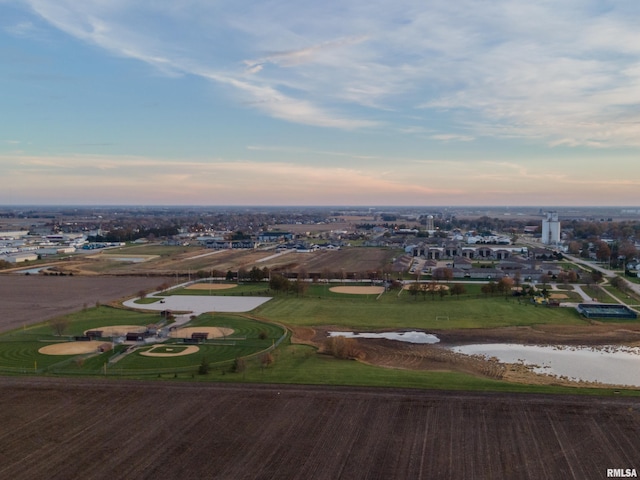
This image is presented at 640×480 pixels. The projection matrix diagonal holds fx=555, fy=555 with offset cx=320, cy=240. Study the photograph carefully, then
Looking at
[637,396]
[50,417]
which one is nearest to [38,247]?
[50,417]

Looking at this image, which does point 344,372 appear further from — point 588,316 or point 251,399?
point 588,316

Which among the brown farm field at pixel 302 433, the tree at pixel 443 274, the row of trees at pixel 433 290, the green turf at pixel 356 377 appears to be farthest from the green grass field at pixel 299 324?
the tree at pixel 443 274

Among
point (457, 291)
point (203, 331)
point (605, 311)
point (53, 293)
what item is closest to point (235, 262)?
point (53, 293)

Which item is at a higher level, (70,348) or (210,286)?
(70,348)

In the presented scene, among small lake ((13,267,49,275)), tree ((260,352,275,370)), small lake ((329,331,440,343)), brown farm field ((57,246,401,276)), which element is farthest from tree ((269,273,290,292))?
small lake ((13,267,49,275))

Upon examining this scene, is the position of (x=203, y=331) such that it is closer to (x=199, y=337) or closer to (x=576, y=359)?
(x=199, y=337)
